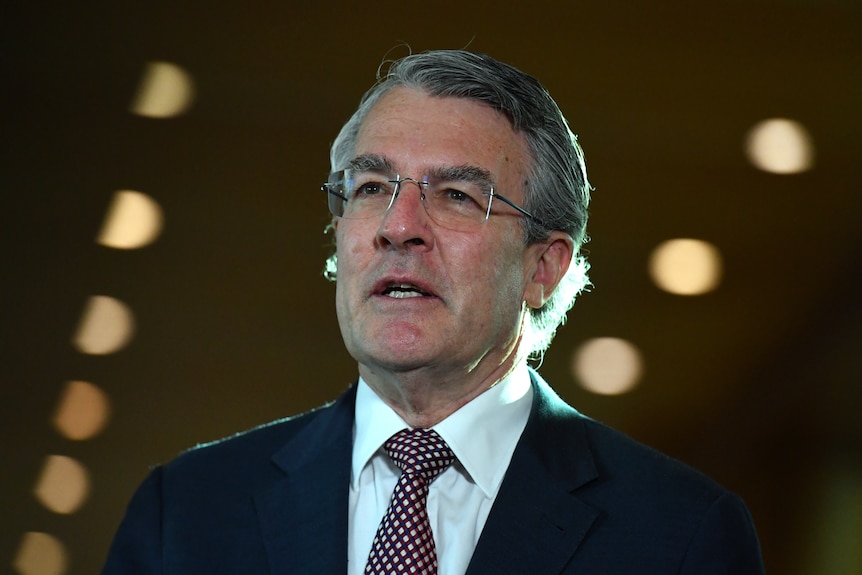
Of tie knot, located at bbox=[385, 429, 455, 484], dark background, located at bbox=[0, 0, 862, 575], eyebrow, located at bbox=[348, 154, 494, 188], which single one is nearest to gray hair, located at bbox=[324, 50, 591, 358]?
eyebrow, located at bbox=[348, 154, 494, 188]

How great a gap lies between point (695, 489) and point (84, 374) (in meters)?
1.94

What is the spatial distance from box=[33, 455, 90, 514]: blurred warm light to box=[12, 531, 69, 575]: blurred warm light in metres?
0.09

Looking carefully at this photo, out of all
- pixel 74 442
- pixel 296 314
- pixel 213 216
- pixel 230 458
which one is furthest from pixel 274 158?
pixel 230 458

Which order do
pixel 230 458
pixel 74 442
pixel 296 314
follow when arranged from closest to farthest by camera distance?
1. pixel 230 458
2. pixel 74 442
3. pixel 296 314

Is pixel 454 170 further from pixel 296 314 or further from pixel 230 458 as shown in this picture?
pixel 296 314

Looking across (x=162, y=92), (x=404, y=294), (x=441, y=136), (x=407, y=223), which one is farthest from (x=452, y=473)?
(x=162, y=92)

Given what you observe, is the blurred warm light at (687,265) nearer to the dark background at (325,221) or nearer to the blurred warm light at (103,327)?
the dark background at (325,221)

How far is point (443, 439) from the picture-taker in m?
2.13

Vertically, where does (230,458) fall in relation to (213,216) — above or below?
below

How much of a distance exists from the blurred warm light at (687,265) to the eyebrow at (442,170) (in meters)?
1.51

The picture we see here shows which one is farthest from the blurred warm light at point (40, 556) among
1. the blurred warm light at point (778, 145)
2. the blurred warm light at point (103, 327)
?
the blurred warm light at point (778, 145)

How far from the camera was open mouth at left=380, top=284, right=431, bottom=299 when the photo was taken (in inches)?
82.7

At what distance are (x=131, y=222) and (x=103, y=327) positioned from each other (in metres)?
0.32

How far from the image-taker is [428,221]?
2133mm
